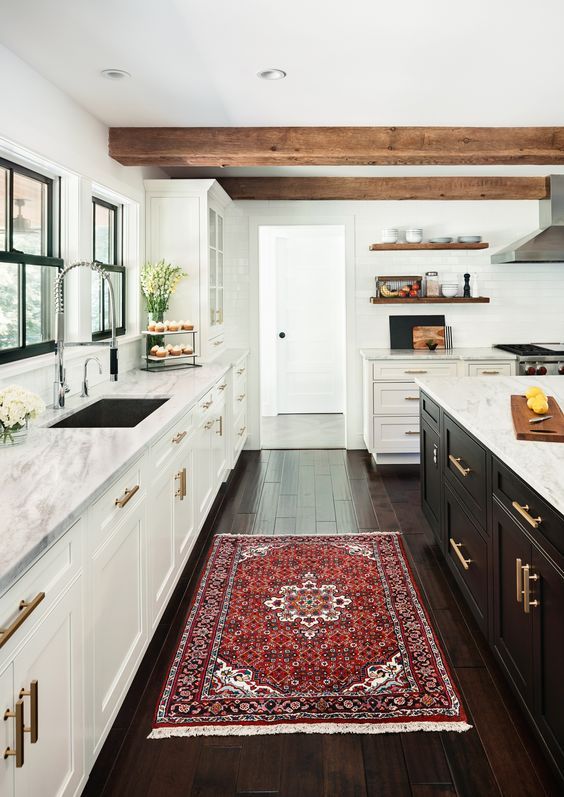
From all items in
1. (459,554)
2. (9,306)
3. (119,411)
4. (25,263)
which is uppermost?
(25,263)

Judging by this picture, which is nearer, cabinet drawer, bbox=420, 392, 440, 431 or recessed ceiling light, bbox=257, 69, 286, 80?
recessed ceiling light, bbox=257, 69, 286, 80

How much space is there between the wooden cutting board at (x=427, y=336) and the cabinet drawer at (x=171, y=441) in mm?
3388

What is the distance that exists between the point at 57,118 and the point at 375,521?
3.05 meters

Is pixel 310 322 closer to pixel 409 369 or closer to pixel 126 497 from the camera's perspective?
pixel 409 369

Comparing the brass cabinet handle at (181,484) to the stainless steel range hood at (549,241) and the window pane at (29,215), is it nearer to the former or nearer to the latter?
the window pane at (29,215)

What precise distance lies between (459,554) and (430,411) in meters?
1.01

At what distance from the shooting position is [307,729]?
2098 mm

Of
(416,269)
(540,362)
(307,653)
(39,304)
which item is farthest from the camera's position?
(416,269)

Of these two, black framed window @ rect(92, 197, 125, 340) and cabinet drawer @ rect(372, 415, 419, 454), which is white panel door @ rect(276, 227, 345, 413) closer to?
cabinet drawer @ rect(372, 415, 419, 454)

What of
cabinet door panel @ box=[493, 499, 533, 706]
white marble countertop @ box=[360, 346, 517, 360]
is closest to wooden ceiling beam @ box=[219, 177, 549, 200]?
white marble countertop @ box=[360, 346, 517, 360]

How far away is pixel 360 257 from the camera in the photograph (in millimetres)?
6133

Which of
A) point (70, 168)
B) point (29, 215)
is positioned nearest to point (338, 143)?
point (70, 168)

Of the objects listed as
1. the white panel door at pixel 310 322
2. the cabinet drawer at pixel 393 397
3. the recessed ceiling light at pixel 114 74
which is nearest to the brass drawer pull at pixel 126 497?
the recessed ceiling light at pixel 114 74

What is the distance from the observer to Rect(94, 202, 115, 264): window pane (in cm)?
416
